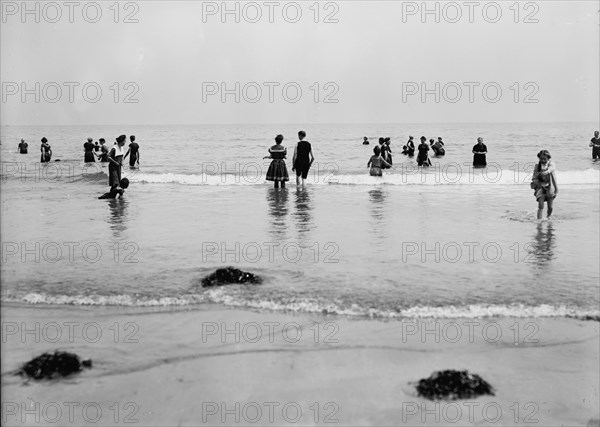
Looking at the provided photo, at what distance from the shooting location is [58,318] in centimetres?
680

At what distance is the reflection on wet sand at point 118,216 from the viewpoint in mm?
12484

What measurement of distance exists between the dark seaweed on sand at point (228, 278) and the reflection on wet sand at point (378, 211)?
373 cm

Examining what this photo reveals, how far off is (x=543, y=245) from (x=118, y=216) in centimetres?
950

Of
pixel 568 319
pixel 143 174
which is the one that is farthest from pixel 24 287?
pixel 143 174

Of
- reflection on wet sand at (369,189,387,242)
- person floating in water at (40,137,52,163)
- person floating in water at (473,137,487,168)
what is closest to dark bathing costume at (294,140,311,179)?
reflection on wet sand at (369,189,387,242)

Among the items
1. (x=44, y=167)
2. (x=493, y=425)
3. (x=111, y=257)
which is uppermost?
(x=44, y=167)

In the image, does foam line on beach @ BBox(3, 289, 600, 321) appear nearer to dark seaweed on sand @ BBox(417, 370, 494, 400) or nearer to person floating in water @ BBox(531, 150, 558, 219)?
dark seaweed on sand @ BBox(417, 370, 494, 400)

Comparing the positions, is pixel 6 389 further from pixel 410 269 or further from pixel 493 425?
pixel 410 269

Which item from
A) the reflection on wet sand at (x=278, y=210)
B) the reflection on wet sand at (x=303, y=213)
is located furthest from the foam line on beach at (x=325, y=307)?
the reflection on wet sand at (x=303, y=213)

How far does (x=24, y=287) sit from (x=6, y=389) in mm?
3420

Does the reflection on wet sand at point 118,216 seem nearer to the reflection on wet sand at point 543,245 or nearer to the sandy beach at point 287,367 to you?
the sandy beach at point 287,367

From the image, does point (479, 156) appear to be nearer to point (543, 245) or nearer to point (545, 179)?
point (545, 179)

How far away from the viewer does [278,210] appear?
15.3 m

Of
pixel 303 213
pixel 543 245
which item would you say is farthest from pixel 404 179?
pixel 543 245
